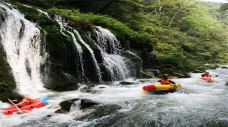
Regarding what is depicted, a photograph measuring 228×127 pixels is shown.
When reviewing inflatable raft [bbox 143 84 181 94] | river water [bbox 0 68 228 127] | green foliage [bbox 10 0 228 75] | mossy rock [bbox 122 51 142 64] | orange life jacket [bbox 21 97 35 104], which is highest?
green foliage [bbox 10 0 228 75]

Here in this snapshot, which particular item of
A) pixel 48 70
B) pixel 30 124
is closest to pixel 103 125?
pixel 30 124

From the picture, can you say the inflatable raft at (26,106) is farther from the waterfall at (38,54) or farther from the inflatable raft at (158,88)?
the inflatable raft at (158,88)

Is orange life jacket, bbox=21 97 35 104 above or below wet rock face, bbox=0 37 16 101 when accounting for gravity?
below

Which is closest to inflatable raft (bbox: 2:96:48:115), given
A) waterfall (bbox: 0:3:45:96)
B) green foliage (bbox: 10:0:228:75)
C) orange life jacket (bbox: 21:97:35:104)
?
orange life jacket (bbox: 21:97:35:104)

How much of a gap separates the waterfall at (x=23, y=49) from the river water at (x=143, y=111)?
3.34 feet

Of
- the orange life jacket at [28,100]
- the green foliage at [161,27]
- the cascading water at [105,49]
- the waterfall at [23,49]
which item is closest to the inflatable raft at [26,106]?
the orange life jacket at [28,100]

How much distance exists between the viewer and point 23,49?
1300cm

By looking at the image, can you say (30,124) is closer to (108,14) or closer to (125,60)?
(125,60)

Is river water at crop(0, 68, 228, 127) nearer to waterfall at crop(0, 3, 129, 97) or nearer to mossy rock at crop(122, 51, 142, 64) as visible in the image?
waterfall at crop(0, 3, 129, 97)

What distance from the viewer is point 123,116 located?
8883mm

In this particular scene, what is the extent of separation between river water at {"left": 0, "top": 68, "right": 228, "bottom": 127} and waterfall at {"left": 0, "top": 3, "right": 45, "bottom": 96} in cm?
102

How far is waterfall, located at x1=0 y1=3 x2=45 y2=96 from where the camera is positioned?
1186 centimetres

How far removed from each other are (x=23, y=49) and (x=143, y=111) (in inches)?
249

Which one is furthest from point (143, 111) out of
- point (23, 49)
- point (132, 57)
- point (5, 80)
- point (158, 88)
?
point (132, 57)
